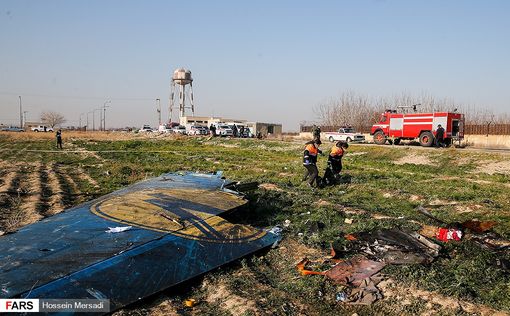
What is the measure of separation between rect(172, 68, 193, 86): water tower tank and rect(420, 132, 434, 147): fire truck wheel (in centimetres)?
6844

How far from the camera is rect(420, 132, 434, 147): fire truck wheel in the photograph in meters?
27.1

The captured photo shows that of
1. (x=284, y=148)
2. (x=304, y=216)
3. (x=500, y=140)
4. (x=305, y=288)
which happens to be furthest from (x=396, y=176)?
(x=500, y=140)

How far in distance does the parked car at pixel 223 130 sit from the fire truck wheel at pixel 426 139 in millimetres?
23825

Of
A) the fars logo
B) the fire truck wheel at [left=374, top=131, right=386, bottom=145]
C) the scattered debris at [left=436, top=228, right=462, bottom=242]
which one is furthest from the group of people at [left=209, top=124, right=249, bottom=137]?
the fars logo

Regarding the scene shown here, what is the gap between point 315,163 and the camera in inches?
437

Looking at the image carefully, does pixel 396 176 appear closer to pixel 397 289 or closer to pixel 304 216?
pixel 304 216

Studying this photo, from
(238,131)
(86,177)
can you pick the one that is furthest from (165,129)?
(86,177)

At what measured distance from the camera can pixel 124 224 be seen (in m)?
5.39

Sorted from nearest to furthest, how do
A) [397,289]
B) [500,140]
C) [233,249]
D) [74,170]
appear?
[397,289], [233,249], [74,170], [500,140]

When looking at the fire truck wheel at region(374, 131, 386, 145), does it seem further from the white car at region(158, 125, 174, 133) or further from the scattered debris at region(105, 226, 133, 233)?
the white car at region(158, 125, 174, 133)

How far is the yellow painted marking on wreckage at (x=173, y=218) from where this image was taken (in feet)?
17.8

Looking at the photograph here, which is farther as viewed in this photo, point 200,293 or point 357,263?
point 357,263

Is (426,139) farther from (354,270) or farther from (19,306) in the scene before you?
(19,306)

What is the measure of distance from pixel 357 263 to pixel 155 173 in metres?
11.6
